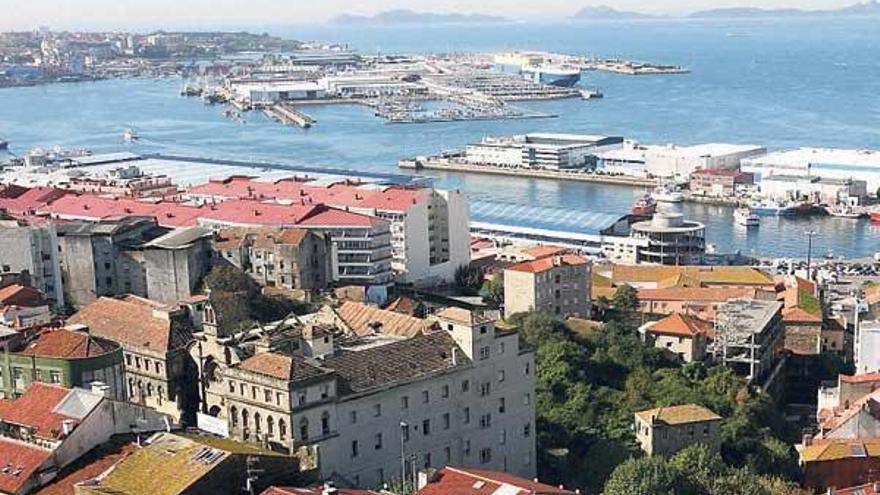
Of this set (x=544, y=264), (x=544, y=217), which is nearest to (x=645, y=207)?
(x=544, y=217)

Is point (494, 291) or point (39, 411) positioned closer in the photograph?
point (39, 411)

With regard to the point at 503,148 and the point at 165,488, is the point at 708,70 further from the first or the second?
the point at 165,488

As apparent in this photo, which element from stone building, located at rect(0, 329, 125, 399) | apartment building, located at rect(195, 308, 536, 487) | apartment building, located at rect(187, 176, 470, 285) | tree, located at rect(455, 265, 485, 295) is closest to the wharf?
apartment building, located at rect(187, 176, 470, 285)

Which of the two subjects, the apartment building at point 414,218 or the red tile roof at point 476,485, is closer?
the red tile roof at point 476,485

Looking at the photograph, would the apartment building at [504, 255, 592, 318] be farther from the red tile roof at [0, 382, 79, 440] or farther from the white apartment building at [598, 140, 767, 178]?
the white apartment building at [598, 140, 767, 178]

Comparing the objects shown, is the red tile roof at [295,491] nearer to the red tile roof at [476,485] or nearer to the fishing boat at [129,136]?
the red tile roof at [476,485]

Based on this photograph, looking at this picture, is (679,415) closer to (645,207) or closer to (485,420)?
(485,420)

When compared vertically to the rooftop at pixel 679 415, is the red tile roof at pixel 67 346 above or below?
above

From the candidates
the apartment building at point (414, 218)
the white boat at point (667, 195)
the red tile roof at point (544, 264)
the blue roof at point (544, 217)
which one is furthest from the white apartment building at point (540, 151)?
the red tile roof at point (544, 264)
